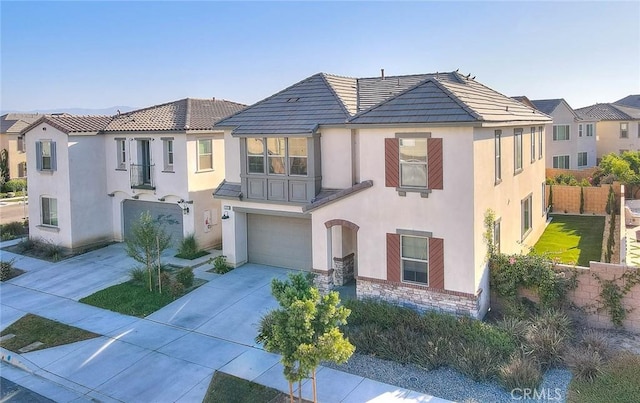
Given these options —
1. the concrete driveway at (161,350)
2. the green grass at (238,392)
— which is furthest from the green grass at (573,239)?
the green grass at (238,392)

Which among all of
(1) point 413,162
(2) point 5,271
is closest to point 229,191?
(1) point 413,162

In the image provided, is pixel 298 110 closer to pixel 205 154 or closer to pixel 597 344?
pixel 205 154

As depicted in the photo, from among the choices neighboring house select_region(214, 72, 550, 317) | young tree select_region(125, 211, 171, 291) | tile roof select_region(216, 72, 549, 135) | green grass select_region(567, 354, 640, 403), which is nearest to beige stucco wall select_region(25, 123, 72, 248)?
young tree select_region(125, 211, 171, 291)

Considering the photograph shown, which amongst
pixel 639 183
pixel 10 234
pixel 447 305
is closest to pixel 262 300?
pixel 447 305

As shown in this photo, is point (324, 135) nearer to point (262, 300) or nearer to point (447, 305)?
point (262, 300)

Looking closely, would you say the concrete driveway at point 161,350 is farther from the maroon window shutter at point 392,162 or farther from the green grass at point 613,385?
the maroon window shutter at point 392,162

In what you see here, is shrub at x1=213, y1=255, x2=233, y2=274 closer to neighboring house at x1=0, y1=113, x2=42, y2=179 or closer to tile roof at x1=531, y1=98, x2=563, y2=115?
tile roof at x1=531, y1=98, x2=563, y2=115
